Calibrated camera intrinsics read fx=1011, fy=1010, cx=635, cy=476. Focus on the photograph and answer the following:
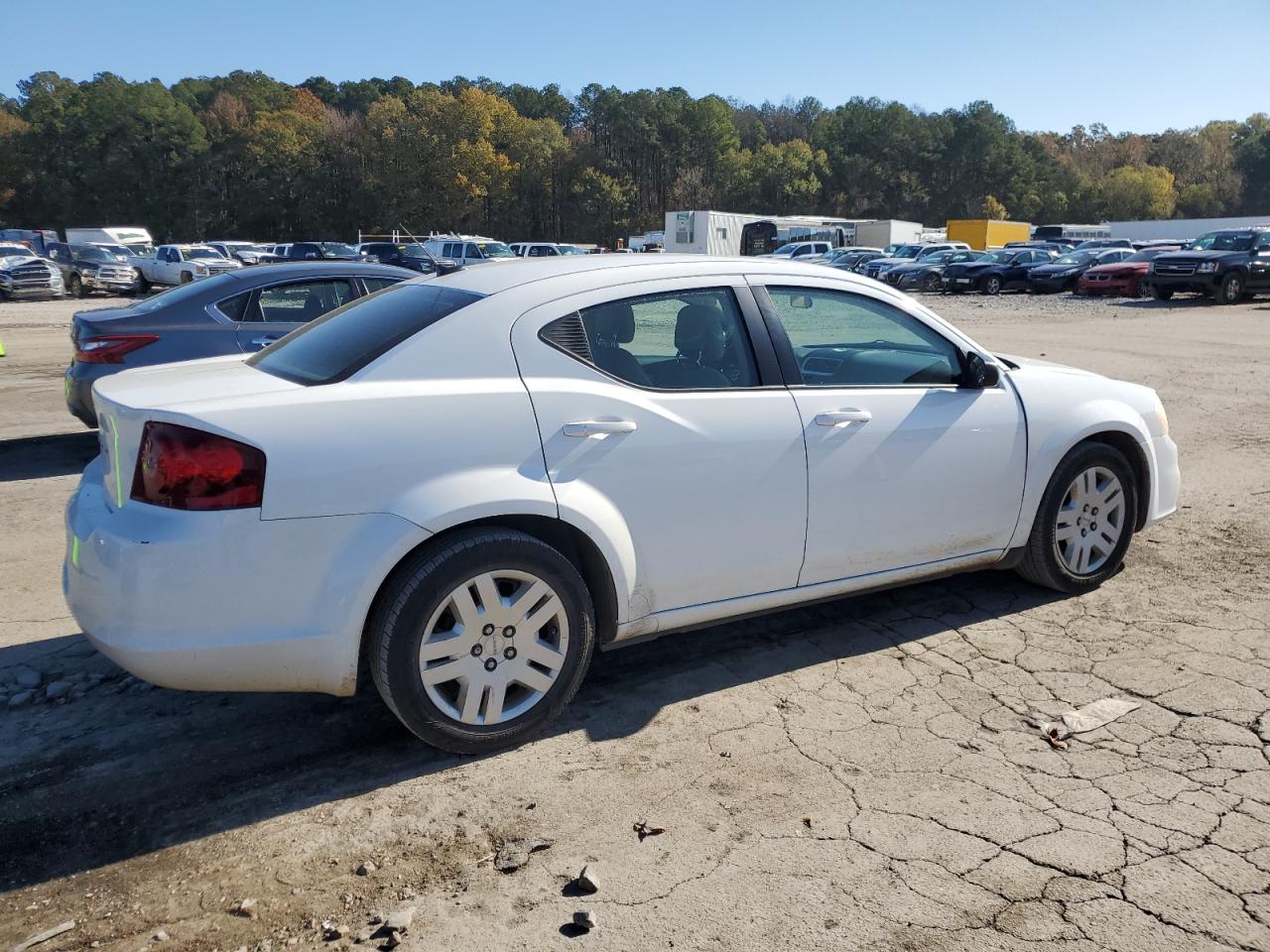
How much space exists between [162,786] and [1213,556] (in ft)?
17.4

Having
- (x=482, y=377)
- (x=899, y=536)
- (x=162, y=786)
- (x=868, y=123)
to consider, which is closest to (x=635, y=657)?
(x=899, y=536)

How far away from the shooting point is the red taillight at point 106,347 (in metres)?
7.64

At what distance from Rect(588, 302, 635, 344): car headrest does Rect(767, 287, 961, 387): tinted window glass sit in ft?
2.27

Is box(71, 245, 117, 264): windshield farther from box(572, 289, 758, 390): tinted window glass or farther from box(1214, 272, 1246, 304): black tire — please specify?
box(572, 289, 758, 390): tinted window glass

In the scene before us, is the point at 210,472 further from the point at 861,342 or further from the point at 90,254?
the point at 90,254

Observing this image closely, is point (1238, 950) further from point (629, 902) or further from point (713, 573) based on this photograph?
point (713, 573)

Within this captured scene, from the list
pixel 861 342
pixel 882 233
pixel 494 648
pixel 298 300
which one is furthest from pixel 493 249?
pixel 882 233

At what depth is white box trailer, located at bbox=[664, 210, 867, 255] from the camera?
186 feet

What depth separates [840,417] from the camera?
13.3 ft

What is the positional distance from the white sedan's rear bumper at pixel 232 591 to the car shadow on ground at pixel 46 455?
541cm

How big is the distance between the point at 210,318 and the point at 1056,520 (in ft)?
21.0

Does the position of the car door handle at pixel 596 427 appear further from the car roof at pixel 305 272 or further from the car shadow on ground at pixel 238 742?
the car roof at pixel 305 272

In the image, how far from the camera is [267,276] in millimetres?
8188

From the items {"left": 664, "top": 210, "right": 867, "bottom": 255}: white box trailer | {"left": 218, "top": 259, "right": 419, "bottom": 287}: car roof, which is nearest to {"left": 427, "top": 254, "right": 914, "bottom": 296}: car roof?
{"left": 218, "top": 259, "right": 419, "bottom": 287}: car roof
